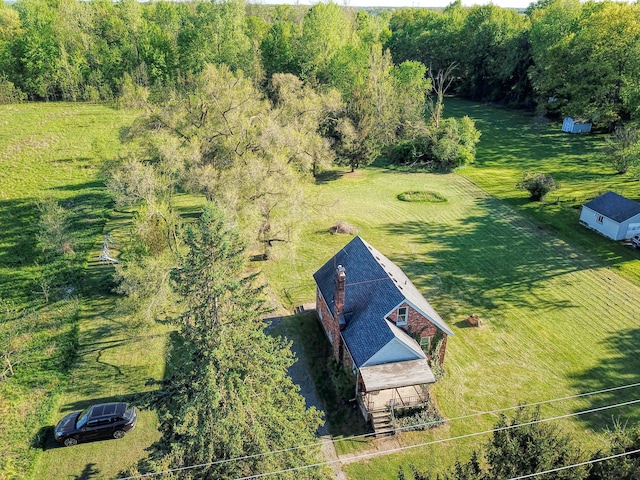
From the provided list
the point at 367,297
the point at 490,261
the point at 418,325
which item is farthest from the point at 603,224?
the point at 367,297

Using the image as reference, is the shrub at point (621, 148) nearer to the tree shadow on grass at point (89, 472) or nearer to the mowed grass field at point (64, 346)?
the mowed grass field at point (64, 346)

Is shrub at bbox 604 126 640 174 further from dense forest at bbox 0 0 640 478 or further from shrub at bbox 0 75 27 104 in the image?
shrub at bbox 0 75 27 104

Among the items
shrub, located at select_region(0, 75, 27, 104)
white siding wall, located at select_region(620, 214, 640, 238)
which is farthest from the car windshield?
shrub, located at select_region(0, 75, 27, 104)

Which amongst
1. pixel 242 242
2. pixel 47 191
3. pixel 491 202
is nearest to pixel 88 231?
pixel 47 191

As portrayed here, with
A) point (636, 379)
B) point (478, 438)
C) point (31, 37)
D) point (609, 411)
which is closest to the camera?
point (478, 438)

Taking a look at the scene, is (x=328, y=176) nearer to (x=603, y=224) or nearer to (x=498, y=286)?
(x=498, y=286)

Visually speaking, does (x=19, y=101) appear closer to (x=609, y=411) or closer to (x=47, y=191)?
(x=47, y=191)

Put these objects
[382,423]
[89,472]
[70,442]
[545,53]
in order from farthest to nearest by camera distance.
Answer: [545,53] → [382,423] → [70,442] → [89,472]
